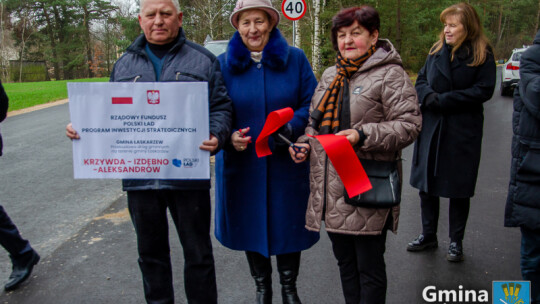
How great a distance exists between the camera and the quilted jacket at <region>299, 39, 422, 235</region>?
7.96 ft

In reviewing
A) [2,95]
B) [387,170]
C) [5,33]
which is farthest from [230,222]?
[5,33]

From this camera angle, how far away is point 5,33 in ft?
150

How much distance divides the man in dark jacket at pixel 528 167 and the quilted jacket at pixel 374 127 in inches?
29.9

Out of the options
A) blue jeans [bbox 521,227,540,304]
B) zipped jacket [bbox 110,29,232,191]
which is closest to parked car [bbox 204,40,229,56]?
zipped jacket [bbox 110,29,232,191]

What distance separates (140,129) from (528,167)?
7.49ft

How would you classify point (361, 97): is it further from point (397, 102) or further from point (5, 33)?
point (5, 33)

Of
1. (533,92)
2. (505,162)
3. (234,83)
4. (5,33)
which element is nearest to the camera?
(533,92)

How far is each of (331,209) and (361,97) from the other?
2.14 feet

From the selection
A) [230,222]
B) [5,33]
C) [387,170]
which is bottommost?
[230,222]

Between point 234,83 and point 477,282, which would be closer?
point 234,83

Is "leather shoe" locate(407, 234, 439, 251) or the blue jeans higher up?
the blue jeans

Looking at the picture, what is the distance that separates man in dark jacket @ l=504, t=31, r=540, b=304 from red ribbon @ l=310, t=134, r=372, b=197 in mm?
1075

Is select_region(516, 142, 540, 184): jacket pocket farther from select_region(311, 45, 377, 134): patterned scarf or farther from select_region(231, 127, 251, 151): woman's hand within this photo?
select_region(231, 127, 251, 151): woman's hand

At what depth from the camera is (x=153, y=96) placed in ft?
8.19
